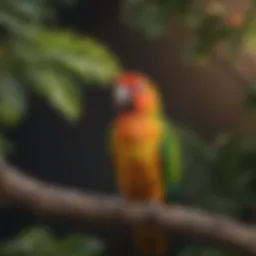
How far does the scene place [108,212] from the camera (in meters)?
0.91

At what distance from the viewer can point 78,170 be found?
6.44ft

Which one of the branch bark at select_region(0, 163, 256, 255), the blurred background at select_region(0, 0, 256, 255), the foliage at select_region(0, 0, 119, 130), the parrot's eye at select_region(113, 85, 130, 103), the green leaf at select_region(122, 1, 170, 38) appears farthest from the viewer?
the blurred background at select_region(0, 0, 256, 255)

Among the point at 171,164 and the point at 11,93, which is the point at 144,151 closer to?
the point at 171,164

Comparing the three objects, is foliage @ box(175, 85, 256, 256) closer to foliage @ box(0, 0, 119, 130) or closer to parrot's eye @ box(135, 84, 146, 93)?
parrot's eye @ box(135, 84, 146, 93)

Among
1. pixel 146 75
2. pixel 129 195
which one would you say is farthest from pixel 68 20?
pixel 129 195

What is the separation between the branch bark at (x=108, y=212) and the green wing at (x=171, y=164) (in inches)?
12.4

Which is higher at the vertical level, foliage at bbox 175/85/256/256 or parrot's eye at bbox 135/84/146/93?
parrot's eye at bbox 135/84/146/93

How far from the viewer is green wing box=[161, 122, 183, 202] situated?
1.27 meters

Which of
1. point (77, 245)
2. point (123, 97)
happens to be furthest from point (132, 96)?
point (77, 245)

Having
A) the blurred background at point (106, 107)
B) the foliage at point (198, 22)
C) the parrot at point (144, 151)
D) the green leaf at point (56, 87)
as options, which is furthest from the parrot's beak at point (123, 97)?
the green leaf at point (56, 87)

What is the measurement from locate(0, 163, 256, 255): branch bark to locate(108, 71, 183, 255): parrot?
321mm

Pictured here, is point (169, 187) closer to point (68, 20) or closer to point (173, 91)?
point (173, 91)

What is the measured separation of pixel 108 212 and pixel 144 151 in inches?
16.9

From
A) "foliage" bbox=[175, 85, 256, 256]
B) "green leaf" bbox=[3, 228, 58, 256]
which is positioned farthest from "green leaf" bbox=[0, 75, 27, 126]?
"foliage" bbox=[175, 85, 256, 256]
